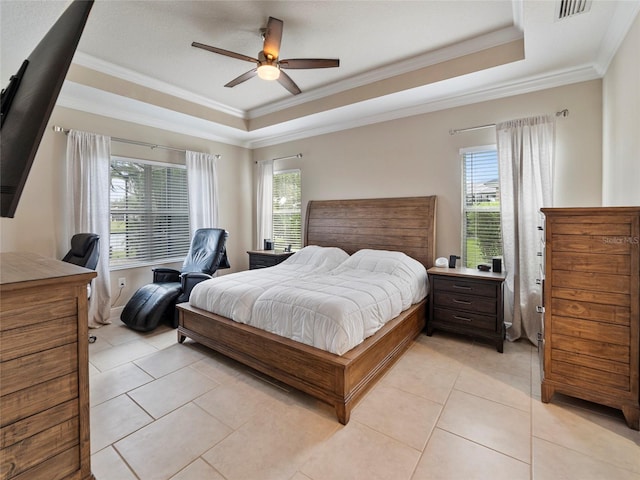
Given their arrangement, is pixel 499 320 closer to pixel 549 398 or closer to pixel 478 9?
pixel 549 398

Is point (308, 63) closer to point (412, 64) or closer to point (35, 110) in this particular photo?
point (412, 64)

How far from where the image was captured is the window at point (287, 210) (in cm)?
519

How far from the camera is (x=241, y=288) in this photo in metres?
2.78

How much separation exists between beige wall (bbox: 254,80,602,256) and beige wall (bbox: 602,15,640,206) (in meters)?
0.14

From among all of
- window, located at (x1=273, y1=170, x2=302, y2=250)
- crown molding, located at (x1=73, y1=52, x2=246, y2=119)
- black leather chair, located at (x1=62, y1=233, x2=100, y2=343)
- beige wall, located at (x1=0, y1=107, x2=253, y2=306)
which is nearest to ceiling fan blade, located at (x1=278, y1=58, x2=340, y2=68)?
crown molding, located at (x1=73, y1=52, x2=246, y2=119)

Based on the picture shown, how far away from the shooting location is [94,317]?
3693 mm

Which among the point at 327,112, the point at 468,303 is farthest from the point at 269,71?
the point at 468,303

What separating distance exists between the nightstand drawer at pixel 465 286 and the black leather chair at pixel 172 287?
272 centimetres

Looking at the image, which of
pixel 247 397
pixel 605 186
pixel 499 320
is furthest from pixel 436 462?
pixel 605 186

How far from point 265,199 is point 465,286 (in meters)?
3.68

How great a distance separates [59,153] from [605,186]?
581 centimetres

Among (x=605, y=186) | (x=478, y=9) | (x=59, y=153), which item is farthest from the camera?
(x=59, y=153)

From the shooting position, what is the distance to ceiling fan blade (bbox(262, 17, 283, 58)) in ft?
7.98

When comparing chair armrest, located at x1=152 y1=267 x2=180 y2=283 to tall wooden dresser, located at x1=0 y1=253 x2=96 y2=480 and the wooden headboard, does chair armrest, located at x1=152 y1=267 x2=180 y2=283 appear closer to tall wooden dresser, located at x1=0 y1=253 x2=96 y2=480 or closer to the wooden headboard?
the wooden headboard
